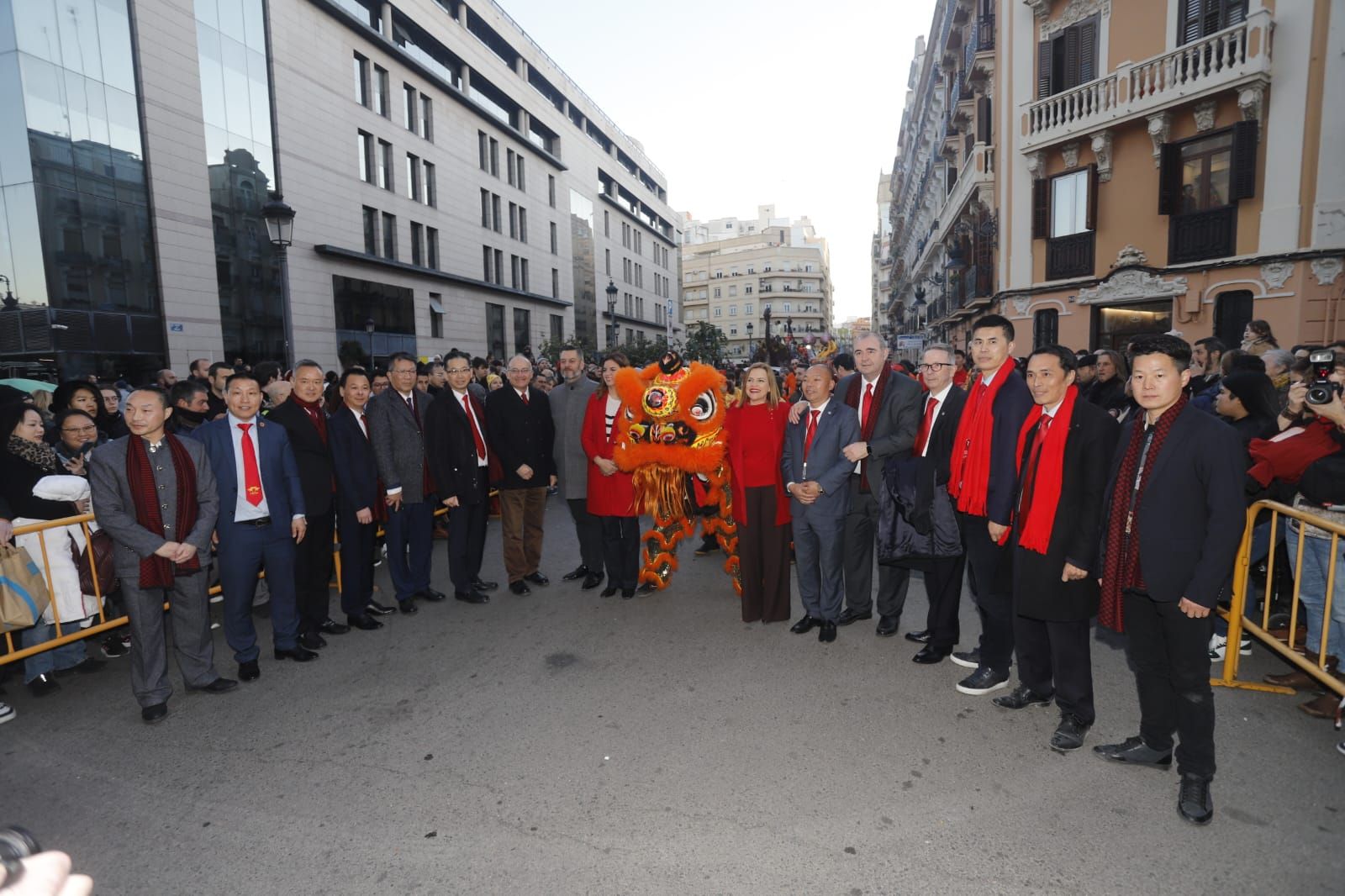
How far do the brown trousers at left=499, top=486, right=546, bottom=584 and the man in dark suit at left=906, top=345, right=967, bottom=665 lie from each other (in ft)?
11.7

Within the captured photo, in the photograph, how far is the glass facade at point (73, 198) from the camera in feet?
46.9

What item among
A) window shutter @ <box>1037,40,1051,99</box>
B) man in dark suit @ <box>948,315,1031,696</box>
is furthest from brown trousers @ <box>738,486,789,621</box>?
window shutter @ <box>1037,40,1051,99</box>

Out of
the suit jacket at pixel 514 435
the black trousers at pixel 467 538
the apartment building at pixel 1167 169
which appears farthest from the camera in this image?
the apartment building at pixel 1167 169

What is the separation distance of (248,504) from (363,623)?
4.74ft

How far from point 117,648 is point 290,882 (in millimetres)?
3645

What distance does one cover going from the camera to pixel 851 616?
5492mm

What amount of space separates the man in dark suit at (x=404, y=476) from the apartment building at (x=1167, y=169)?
1608 cm

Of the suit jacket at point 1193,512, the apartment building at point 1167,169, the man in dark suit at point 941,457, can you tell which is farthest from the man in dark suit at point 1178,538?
the apartment building at point 1167,169

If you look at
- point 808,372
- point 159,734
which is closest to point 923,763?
point 808,372

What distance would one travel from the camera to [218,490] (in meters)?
4.52

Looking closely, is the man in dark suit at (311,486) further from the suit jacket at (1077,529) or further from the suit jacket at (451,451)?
the suit jacket at (1077,529)

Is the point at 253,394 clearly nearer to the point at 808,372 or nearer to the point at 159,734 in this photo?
Result: the point at 159,734

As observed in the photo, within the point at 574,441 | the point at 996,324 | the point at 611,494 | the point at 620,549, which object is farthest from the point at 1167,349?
the point at 574,441

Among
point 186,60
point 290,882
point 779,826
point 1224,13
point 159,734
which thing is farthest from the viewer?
point 186,60
